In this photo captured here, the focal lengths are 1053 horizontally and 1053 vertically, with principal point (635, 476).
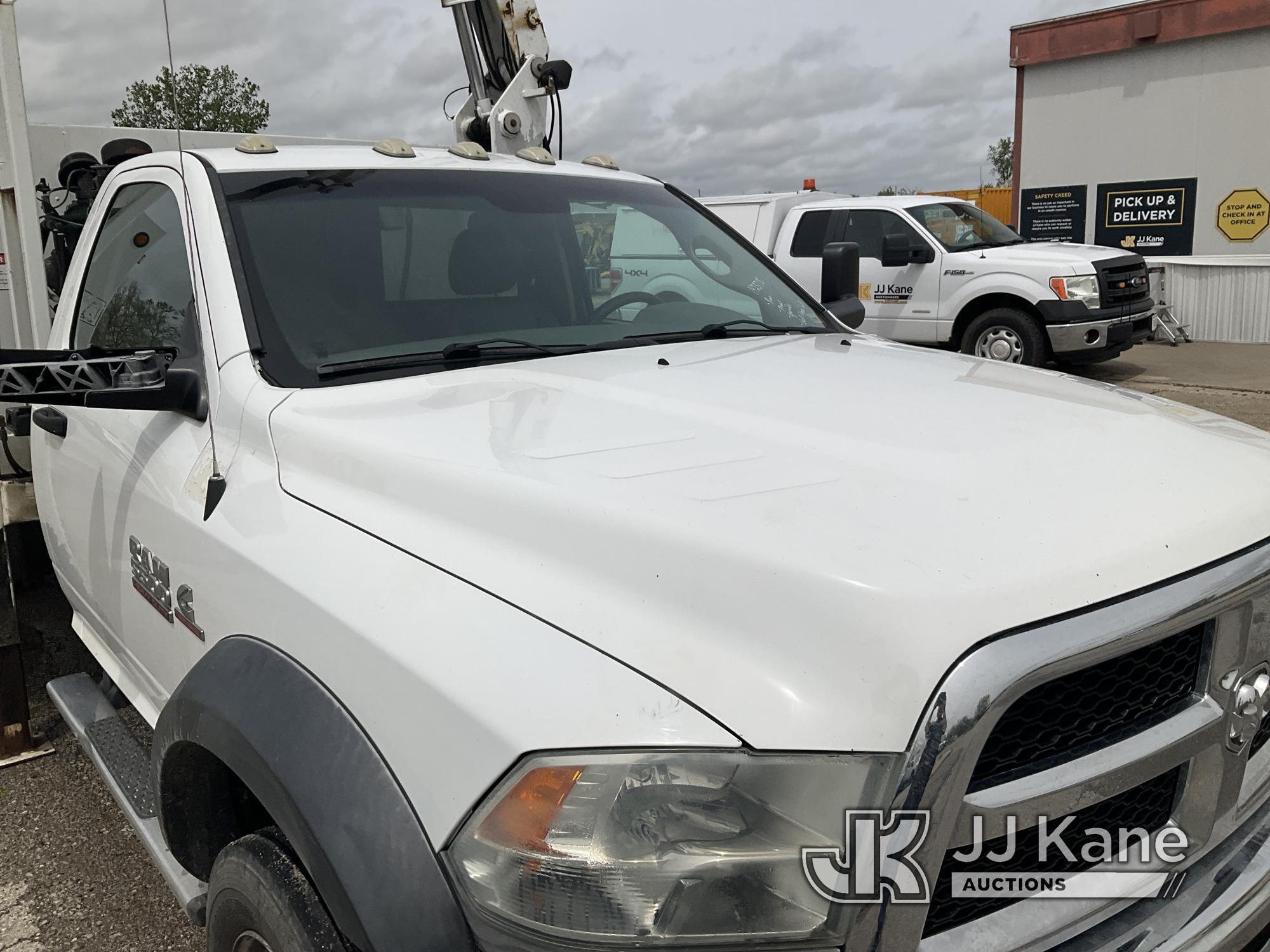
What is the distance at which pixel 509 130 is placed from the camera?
5426 mm

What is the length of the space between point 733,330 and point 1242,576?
1591mm

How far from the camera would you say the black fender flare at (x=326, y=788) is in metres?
1.30

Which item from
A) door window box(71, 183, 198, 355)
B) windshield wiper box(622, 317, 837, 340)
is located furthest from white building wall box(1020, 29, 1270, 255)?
door window box(71, 183, 198, 355)

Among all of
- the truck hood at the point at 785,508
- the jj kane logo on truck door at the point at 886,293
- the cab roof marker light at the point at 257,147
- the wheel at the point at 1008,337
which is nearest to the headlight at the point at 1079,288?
the wheel at the point at 1008,337

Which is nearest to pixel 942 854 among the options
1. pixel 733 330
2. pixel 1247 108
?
pixel 733 330

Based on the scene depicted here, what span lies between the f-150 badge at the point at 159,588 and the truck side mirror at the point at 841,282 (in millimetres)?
2145

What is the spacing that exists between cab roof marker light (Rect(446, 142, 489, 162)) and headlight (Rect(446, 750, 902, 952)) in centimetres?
224

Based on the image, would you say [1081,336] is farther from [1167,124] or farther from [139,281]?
[1167,124]

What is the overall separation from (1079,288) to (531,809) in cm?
1030

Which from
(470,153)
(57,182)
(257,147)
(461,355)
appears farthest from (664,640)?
(57,182)

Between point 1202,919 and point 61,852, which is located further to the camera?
point 61,852

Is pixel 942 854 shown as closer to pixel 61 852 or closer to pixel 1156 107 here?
pixel 61 852

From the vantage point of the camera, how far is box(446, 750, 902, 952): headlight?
1.20 metres

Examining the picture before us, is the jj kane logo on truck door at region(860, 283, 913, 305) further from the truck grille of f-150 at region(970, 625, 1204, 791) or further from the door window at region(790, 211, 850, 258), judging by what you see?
the truck grille of f-150 at region(970, 625, 1204, 791)
